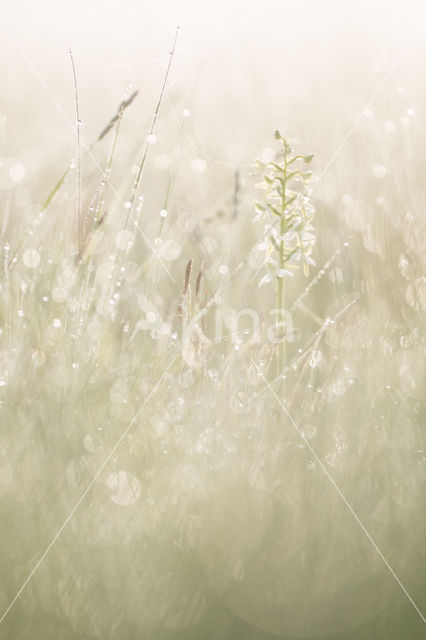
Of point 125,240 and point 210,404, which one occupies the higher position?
point 125,240

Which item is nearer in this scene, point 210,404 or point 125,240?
point 210,404

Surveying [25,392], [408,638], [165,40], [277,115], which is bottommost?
[408,638]

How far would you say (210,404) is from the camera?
121 centimetres

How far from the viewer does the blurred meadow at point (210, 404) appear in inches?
34.4

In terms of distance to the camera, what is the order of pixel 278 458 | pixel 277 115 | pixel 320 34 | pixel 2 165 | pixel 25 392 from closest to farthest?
pixel 278 458 → pixel 25 392 → pixel 2 165 → pixel 277 115 → pixel 320 34

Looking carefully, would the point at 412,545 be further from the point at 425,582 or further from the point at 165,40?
the point at 165,40

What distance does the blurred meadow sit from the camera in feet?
2.86

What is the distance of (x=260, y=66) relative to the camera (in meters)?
3.80

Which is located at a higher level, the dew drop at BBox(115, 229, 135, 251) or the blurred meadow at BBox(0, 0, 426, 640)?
the dew drop at BBox(115, 229, 135, 251)

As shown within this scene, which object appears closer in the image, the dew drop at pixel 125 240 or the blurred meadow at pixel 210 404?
the blurred meadow at pixel 210 404

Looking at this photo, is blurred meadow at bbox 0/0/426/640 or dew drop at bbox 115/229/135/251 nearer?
blurred meadow at bbox 0/0/426/640

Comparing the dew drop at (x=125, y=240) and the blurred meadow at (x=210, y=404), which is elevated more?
the dew drop at (x=125, y=240)

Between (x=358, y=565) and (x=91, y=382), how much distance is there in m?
0.69

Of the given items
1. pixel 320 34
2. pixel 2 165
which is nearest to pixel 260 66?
pixel 320 34
